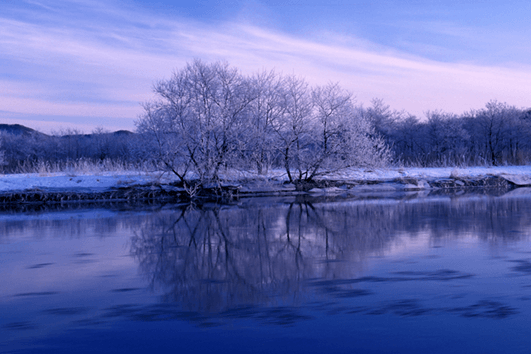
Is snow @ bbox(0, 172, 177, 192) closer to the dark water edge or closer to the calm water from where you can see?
the dark water edge

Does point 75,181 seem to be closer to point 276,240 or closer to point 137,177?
point 137,177

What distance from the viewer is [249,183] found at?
21062 millimetres

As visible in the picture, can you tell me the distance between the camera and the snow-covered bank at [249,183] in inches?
751

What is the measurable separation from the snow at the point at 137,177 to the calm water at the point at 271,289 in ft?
31.1

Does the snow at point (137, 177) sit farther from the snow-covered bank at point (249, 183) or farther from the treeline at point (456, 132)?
the treeline at point (456, 132)

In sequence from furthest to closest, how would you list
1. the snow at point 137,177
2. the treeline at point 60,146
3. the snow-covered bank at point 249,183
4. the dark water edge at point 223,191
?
1. the treeline at point 60,146
2. the snow at point 137,177
3. the snow-covered bank at point 249,183
4. the dark water edge at point 223,191

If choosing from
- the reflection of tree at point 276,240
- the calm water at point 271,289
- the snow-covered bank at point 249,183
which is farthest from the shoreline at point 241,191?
the calm water at point 271,289

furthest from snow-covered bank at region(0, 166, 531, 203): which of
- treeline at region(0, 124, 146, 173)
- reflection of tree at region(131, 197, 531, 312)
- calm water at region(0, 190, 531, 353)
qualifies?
treeline at region(0, 124, 146, 173)

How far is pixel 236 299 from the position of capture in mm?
5059

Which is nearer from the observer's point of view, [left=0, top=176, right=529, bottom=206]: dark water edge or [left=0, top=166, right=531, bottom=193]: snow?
[left=0, top=176, right=529, bottom=206]: dark water edge


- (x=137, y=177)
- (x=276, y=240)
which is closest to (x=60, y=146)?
(x=137, y=177)

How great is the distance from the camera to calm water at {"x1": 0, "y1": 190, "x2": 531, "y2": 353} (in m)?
3.96

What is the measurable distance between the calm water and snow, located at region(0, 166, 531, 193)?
31.1 feet

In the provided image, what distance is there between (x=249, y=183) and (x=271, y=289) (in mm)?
15758
